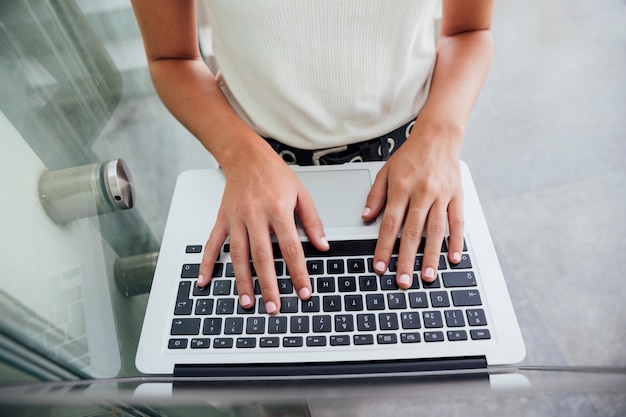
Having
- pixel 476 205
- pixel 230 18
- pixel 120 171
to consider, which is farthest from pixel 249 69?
pixel 476 205

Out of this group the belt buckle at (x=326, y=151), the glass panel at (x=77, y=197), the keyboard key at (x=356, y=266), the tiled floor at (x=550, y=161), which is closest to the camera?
the glass panel at (x=77, y=197)

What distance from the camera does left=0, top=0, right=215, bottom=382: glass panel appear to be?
0.36 meters

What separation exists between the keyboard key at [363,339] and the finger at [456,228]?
127 mm

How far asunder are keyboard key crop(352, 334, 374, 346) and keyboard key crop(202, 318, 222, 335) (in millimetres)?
134

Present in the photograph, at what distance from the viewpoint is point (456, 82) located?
0.56 metres

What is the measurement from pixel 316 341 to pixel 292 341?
0.08 ft

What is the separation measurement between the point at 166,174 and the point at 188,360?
0.42 metres

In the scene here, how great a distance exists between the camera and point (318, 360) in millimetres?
404

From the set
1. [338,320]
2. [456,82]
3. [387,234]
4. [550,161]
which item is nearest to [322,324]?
[338,320]

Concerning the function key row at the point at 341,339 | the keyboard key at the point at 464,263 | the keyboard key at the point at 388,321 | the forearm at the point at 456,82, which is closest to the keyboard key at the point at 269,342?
the function key row at the point at 341,339

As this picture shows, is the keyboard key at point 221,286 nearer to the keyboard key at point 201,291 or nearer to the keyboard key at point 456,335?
the keyboard key at point 201,291

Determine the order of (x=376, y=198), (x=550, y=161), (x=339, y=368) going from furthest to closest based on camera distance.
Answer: (x=550, y=161) → (x=376, y=198) → (x=339, y=368)

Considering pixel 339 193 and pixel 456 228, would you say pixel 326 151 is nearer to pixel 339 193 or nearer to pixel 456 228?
pixel 339 193

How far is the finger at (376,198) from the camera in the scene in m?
0.50
